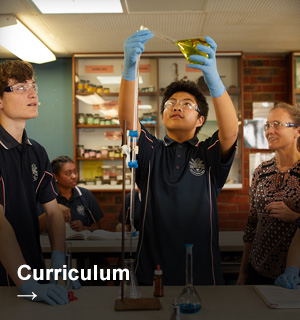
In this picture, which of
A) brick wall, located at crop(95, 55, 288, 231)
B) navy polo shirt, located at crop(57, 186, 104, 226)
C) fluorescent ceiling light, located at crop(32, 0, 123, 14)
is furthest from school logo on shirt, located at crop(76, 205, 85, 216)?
fluorescent ceiling light, located at crop(32, 0, 123, 14)

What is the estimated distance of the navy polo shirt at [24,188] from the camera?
1.59m

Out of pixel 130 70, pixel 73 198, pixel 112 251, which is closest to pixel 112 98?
pixel 73 198

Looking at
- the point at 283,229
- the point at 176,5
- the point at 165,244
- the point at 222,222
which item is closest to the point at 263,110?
the point at 222,222

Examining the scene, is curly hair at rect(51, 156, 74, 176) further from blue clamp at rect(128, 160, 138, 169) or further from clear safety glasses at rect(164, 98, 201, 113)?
blue clamp at rect(128, 160, 138, 169)

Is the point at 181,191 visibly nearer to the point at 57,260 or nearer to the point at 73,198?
the point at 57,260

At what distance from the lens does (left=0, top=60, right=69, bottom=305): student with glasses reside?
1594 mm

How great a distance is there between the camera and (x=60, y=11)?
10.5 feet

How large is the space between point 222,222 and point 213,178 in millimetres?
2913

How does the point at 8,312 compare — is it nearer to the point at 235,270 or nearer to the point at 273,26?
the point at 235,270

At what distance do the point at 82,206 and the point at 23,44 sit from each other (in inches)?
67.6

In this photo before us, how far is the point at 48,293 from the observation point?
1.27 meters

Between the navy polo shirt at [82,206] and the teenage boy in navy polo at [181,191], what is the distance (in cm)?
168

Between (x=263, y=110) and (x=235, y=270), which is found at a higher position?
(x=263, y=110)

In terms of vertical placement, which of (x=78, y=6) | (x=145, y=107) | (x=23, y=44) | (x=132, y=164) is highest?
(x=78, y=6)
